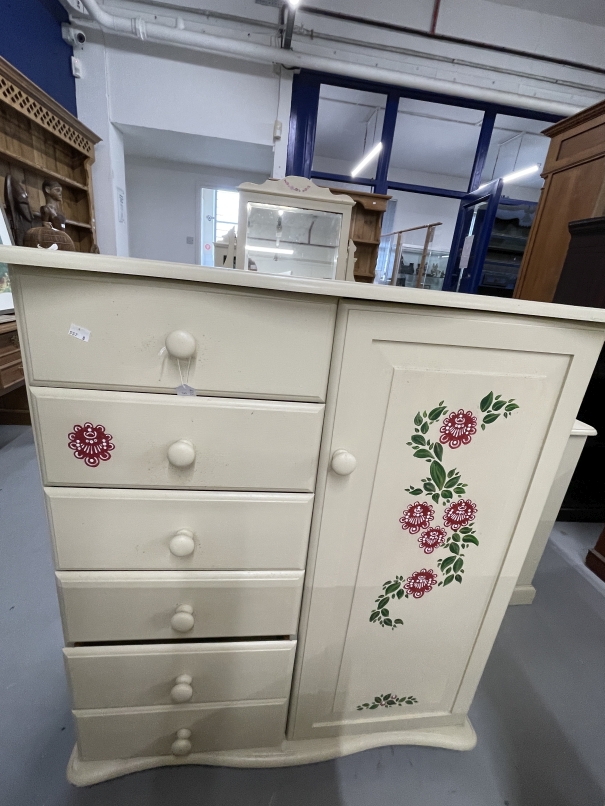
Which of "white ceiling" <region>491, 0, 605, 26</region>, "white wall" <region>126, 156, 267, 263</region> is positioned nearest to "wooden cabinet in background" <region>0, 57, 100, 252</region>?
"white wall" <region>126, 156, 267, 263</region>

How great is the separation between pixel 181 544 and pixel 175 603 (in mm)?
171

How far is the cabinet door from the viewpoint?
63 cm

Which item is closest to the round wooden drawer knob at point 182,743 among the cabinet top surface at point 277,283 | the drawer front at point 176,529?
the drawer front at point 176,529

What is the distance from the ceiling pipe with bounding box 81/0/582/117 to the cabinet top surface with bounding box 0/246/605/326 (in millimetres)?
3381

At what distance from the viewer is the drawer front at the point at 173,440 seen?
1.89 ft

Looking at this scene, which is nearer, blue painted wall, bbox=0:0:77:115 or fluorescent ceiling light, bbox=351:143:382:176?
blue painted wall, bbox=0:0:77:115

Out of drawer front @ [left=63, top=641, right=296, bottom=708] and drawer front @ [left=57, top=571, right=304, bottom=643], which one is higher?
drawer front @ [left=57, top=571, right=304, bottom=643]

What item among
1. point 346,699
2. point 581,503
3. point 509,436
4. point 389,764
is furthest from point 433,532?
point 581,503

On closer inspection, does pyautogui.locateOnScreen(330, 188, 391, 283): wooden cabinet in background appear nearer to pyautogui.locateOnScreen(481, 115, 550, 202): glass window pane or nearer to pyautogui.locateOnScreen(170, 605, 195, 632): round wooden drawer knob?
pyautogui.locateOnScreen(481, 115, 550, 202): glass window pane

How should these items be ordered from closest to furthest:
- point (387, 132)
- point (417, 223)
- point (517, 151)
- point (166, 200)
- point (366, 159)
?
point (387, 132), point (366, 159), point (166, 200), point (517, 151), point (417, 223)

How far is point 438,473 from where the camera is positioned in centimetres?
71

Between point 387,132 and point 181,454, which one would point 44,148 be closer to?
point 387,132

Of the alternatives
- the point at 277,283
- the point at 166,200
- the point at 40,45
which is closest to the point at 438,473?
the point at 277,283

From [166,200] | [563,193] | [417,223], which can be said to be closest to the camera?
[563,193]
